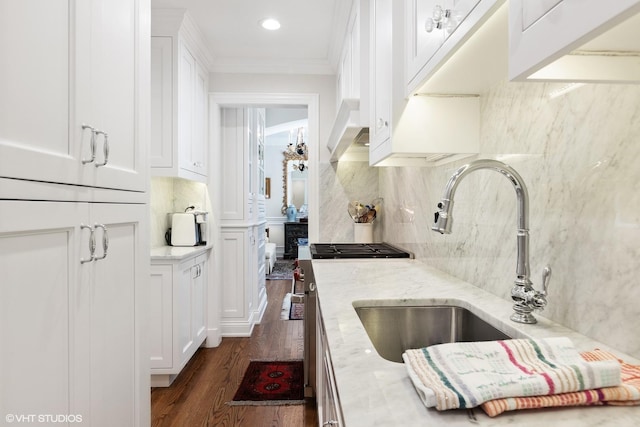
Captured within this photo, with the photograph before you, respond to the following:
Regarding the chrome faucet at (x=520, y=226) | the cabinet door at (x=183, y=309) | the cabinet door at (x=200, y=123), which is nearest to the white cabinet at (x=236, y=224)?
the cabinet door at (x=200, y=123)

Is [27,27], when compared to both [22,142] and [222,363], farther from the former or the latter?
[222,363]

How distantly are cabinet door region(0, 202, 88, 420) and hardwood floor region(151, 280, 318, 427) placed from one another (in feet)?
4.45

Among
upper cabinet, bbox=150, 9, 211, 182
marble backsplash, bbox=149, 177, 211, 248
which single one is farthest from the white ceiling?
marble backsplash, bbox=149, 177, 211, 248

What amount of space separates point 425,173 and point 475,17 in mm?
1303

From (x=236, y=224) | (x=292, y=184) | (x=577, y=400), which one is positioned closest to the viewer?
(x=577, y=400)

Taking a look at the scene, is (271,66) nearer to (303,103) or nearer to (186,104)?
(303,103)

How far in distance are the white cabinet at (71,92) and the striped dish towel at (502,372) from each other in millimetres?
921

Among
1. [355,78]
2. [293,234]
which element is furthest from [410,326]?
[293,234]

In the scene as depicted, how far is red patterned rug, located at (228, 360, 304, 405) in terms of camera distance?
2.34 metres

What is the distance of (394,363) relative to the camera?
2.36 ft

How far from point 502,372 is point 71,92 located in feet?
3.91

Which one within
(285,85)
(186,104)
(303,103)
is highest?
(285,85)

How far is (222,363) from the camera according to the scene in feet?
9.62

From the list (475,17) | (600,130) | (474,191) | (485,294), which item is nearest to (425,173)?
(474,191)
